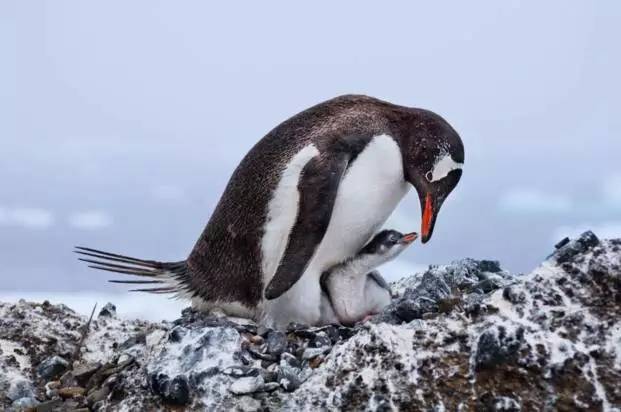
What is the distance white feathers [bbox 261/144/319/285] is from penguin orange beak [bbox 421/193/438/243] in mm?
701

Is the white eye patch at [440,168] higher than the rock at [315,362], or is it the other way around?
the white eye patch at [440,168]

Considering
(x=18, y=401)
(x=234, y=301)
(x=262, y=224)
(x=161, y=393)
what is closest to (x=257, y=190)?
(x=262, y=224)

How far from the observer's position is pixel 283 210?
4.57m

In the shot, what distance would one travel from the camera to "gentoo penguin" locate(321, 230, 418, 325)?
4828 millimetres

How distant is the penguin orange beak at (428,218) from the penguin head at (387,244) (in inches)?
4.8

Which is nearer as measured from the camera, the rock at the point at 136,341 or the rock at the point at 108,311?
the rock at the point at 136,341

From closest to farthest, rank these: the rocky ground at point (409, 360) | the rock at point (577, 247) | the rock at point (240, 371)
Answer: the rocky ground at point (409, 360) → the rock at point (240, 371) → the rock at point (577, 247)

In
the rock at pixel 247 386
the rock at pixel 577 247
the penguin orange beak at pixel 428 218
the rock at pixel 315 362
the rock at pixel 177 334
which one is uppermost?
the penguin orange beak at pixel 428 218

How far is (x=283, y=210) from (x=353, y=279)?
0.62m

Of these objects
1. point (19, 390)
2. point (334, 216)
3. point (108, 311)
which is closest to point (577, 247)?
point (334, 216)

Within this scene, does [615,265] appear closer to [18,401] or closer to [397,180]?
[397,180]

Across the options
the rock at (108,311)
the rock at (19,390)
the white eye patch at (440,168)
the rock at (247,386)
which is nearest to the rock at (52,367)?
the rock at (19,390)

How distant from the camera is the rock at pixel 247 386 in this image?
381 centimetres

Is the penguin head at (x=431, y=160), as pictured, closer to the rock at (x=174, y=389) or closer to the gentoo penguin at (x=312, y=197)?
the gentoo penguin at (x=312, y=197)
